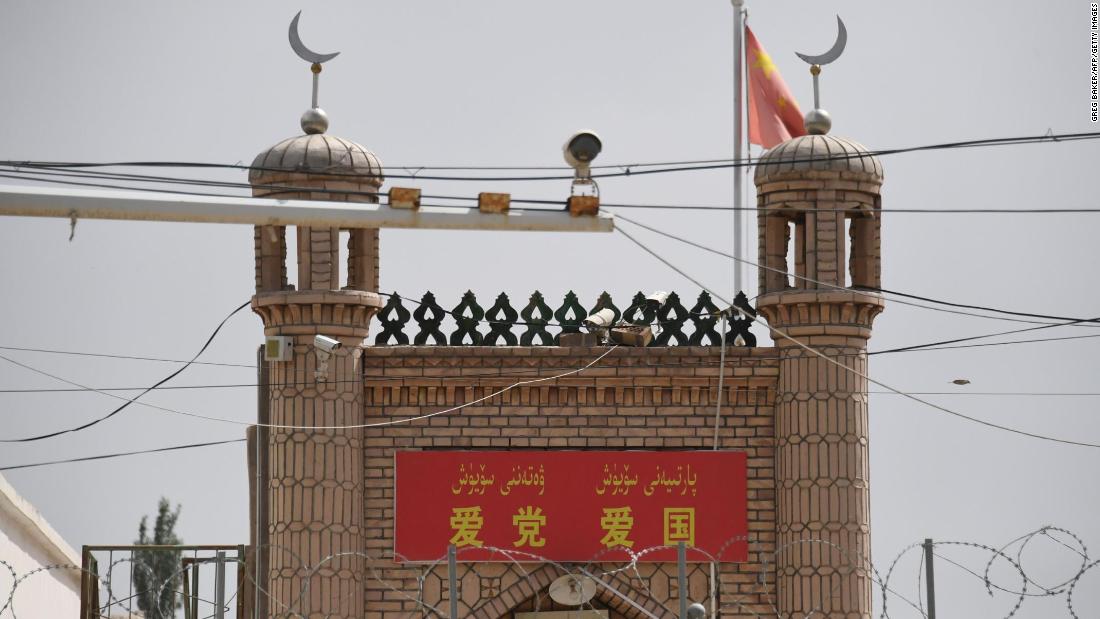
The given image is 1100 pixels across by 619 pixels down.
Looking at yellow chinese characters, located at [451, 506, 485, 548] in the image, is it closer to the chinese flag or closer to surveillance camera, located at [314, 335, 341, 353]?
surveillance camera, located at [314, 335, 341, 353]

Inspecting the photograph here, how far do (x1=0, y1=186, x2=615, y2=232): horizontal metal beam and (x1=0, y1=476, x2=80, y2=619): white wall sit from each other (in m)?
7.06

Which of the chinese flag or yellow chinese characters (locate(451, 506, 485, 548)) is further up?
the chinese flag

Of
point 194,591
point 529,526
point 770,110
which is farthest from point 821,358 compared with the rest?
point 194,591

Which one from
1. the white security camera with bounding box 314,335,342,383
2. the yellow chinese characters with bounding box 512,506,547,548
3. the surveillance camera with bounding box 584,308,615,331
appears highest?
the surveillance camera with bounding box 584,308,615,331

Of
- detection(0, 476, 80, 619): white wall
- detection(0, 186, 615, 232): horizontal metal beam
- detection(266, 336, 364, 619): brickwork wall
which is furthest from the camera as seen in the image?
detection(0, 476, 80, 619): white wall

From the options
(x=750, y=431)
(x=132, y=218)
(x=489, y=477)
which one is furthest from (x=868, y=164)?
(x=132, y=218)

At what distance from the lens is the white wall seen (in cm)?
2459

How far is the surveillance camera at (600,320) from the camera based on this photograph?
21.6 m

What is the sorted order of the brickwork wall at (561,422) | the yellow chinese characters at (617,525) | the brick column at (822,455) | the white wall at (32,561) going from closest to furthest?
the brick column at (822,455) < the brickwork wall at (561,422) < the yellow chinese characters at (617,525) < the white wall at (32,561)

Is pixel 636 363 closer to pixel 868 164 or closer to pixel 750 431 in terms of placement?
pixel 750 431

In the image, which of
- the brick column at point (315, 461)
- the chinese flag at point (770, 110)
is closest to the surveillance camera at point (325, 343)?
the brick column at point (315, 461)

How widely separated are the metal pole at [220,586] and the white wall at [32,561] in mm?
3687

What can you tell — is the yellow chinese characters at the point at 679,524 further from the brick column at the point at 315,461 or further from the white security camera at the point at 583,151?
the white security camera at the point at 583,151

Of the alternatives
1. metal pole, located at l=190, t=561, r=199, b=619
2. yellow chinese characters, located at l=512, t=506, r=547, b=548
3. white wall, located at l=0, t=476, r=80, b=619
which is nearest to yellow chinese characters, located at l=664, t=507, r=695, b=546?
yellow chinese characters, located at l=512, t=506, r=547, b=548
